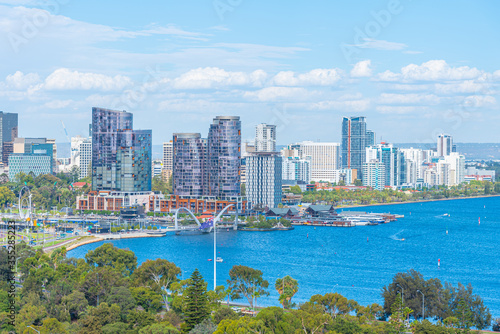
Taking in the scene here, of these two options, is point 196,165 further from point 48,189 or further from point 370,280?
point 370,280

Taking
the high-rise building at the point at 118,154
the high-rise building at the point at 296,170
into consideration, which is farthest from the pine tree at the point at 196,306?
the high-rise building at the point at 296,170

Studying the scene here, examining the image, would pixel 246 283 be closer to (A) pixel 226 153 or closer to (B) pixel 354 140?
(A) pixel 226 153

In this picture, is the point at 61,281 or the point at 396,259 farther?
the point at 396,259

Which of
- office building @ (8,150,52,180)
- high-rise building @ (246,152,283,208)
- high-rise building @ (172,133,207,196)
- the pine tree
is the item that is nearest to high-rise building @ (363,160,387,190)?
high-rise building @ (246,152,283,208)

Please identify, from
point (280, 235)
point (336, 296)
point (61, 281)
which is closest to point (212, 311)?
point (336, 296)

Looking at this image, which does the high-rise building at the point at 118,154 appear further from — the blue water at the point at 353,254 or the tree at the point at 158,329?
Answer: the tree at the point at 158,329

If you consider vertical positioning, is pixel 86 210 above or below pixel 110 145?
below
